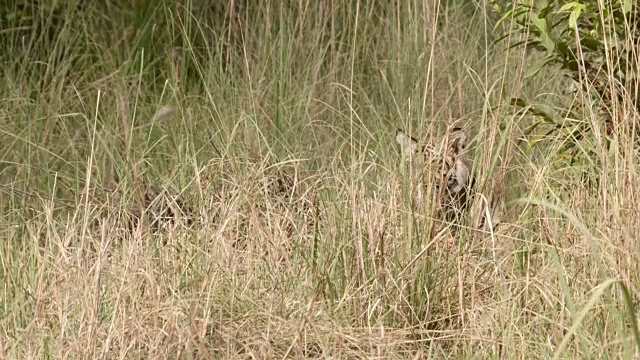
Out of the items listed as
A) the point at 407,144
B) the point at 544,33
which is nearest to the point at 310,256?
the point at 407,144

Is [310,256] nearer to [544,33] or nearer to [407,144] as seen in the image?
[407,144]

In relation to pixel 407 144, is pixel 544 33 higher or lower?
higher

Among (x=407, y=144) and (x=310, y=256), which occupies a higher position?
(x=407, y=144)

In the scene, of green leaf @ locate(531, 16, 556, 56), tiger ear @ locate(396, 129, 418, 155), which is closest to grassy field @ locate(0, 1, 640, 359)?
tiger ear @ locate(396, 129, 418, 155)

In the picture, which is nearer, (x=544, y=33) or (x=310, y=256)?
(x=310, y=256)

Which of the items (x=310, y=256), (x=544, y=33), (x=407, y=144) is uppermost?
(x=544, y=33)

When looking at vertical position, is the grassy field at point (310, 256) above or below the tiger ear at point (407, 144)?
below

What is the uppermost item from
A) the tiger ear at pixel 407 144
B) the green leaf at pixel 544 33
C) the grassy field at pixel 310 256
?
the green leaf at pixel 544 33

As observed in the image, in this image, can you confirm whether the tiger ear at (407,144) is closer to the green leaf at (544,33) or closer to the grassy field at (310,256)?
the grassy field at (310,256)

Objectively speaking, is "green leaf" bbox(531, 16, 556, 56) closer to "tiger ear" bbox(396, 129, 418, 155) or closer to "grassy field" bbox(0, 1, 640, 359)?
"grassy field" bbox(0, 1, 640, 359)

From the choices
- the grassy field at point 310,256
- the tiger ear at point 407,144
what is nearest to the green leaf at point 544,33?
the grassy field at point 310,256

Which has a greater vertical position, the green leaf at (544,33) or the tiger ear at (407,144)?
the green leaf at (544,33)

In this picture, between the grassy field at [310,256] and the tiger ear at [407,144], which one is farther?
the tiger ear at [407,144]

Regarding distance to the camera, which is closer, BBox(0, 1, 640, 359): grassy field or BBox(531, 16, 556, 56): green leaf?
BBox(0, 1, 640, 359): grassy field
